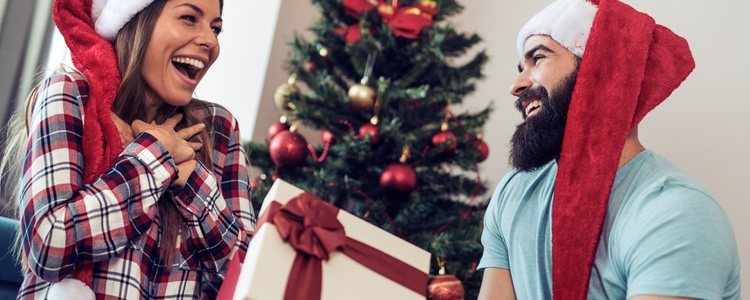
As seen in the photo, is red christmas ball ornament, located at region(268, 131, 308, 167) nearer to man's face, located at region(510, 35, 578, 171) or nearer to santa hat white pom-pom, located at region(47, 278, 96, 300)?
man's face, located at region(510, 35, 578, 171)

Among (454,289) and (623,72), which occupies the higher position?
(623,72)

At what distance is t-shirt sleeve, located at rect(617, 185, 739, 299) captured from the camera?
1261 mm

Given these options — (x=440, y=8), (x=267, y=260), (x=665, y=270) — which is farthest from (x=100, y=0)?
(x=440, y=8)

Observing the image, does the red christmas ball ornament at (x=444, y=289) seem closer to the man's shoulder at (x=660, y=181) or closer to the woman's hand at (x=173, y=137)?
the man's shoulder at (x=660, y=181)

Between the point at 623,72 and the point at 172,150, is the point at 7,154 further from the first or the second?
the point at 623,72

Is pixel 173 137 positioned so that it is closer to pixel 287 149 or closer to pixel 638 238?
pixel 638 238

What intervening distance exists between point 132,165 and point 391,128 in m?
1.17

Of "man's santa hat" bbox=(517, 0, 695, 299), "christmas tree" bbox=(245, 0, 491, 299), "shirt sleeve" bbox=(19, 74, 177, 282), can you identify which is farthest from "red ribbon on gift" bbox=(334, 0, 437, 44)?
"shirt sleeve" bbox=(19, 74, 177, 282)

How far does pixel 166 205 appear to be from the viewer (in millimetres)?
1397

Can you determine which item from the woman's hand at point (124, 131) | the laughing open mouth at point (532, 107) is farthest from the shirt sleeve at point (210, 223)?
the laughing open mouth at point (532, 107)

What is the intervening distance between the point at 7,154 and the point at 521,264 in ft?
3.46

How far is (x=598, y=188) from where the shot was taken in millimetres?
1470

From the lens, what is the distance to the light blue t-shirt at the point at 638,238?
1.27 m

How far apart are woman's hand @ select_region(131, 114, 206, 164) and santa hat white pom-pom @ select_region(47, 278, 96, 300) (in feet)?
0.89
